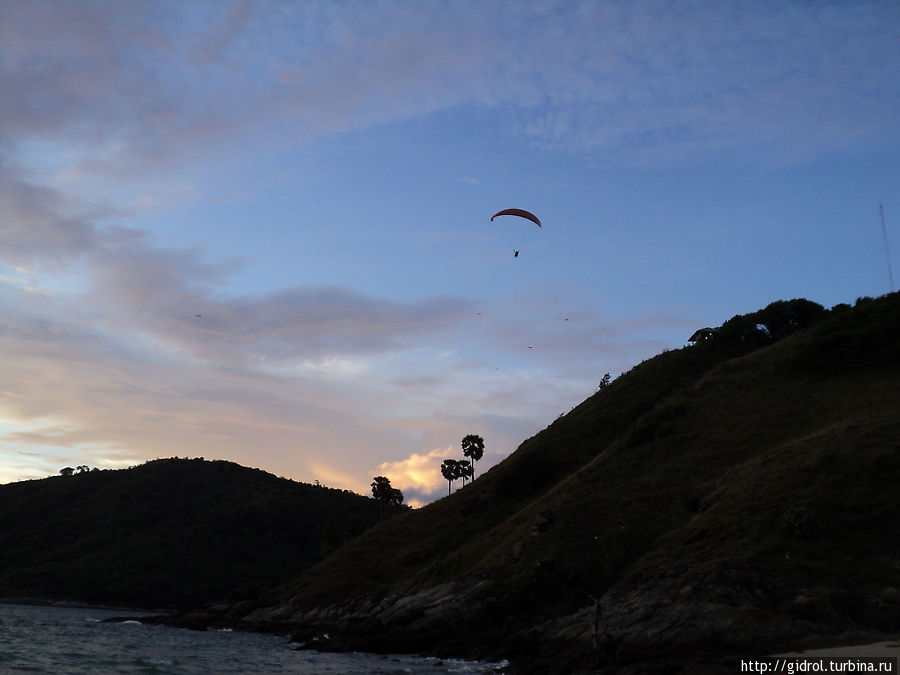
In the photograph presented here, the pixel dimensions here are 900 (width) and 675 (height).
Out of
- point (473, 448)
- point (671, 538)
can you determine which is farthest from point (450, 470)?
point (671, 538)

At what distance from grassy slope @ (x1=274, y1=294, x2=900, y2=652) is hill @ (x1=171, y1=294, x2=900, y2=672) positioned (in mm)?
181

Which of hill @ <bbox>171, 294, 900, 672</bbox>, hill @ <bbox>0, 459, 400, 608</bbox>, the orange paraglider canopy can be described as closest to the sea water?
hill @ <bbox>171, 294, 900, 672</bbox>

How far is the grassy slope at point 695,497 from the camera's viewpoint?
4350 cm

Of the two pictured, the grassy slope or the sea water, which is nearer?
the sea water

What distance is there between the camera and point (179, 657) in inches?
1975

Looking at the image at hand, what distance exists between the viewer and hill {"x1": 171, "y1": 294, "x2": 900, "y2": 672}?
124 feet

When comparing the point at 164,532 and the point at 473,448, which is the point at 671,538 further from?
the point at 164,532

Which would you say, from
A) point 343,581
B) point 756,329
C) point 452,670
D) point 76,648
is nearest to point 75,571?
point 343,581

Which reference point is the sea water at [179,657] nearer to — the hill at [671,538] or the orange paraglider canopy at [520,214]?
the hill at [671,538]

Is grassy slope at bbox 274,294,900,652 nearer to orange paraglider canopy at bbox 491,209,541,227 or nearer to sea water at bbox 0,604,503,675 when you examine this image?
sea water at bbox 0,604,503,675

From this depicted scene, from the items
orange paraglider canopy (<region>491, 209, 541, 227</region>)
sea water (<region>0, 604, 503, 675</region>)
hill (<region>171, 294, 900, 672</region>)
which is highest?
orange paraglider canopy (<region>491, 209, 541, 227</region>)

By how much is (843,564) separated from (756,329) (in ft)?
233

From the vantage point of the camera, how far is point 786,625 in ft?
115

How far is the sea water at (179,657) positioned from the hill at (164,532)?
162 feet
